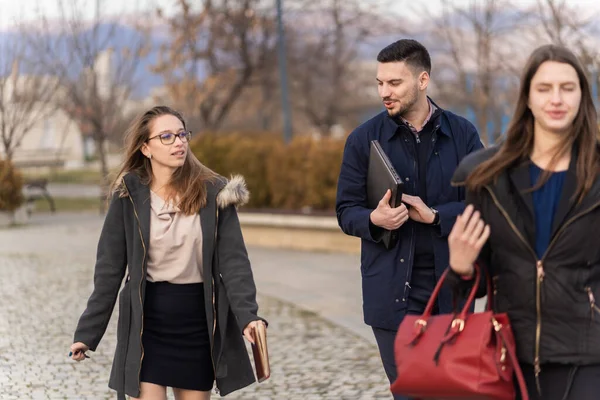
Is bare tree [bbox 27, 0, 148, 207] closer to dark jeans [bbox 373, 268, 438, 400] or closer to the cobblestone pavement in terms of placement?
the cobblestone pavement

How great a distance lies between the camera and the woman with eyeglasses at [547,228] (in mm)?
3494

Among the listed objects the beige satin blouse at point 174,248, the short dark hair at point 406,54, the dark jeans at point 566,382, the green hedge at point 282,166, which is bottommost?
the green hedge at point 282,166

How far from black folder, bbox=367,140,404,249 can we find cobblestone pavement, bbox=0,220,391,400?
274 centimetres

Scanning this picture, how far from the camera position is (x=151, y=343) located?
4902 mm

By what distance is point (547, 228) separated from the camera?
139 inches

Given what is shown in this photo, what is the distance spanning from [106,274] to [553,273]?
2192 mm

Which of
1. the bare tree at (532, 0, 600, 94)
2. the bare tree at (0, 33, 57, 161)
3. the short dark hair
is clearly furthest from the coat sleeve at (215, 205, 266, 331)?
the bare tree at (0, 33, 57, 161)

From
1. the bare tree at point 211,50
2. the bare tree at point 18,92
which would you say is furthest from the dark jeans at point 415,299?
the bare tree at point 211,50

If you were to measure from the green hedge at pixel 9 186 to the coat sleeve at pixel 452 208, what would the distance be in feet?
62.7

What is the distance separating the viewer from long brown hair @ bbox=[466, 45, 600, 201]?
11.5ft

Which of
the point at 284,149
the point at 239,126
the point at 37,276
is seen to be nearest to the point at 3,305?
the point at 37,276

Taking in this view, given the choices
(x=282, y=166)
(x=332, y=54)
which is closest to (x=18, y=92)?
(x=332, y=54)

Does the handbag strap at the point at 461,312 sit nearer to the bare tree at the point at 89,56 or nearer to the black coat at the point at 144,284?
the black coat at the point at 144,284

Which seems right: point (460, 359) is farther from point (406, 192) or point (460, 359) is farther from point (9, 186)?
point (9, 186)
